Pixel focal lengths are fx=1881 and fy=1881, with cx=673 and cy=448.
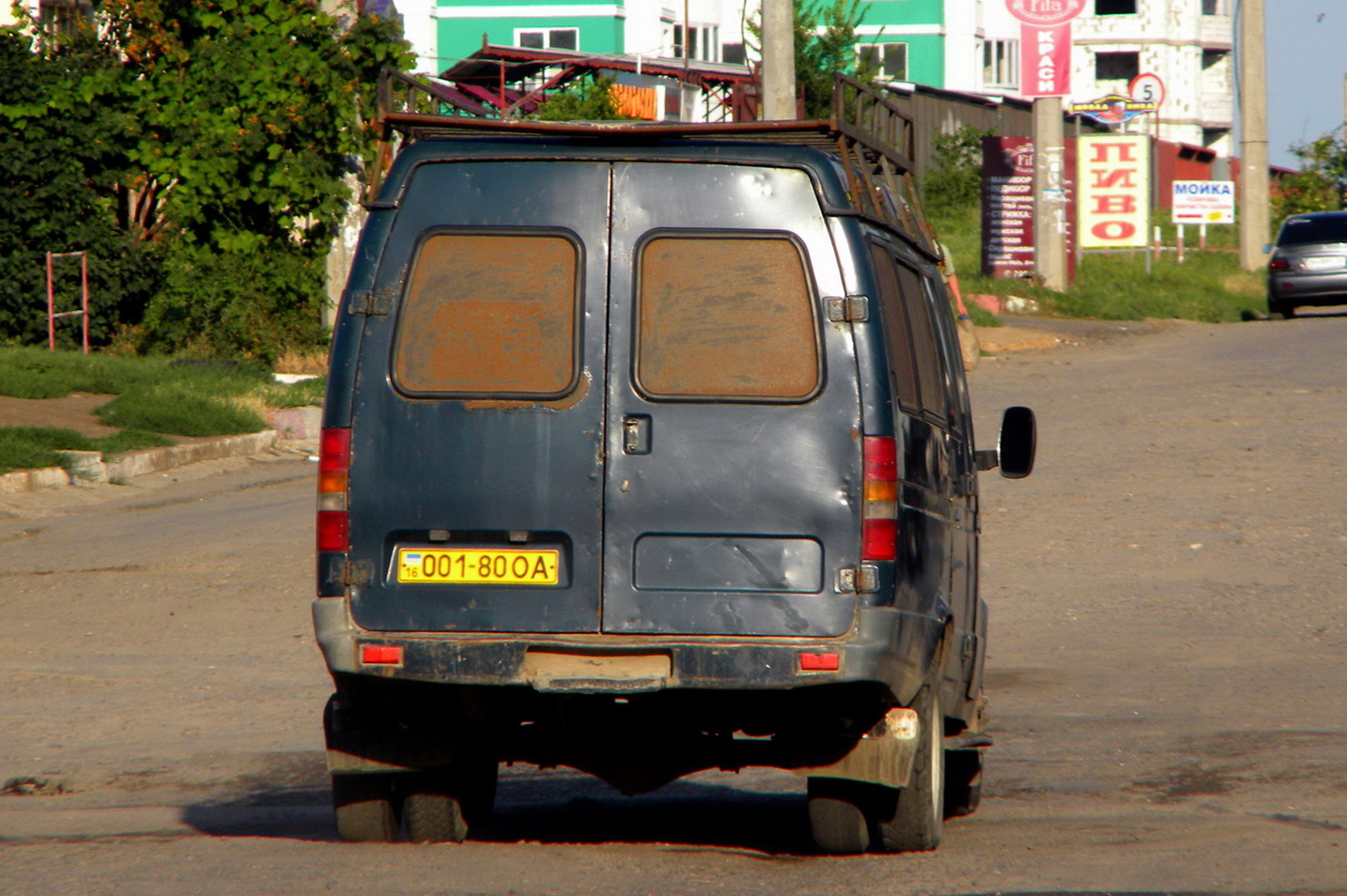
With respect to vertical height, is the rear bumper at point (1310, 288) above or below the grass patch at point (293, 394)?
above

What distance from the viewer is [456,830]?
5.61 meters

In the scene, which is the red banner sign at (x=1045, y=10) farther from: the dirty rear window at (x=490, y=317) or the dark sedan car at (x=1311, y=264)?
the dirty rear window at (x=490, y=317)

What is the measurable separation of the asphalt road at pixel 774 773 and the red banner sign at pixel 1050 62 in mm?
15216

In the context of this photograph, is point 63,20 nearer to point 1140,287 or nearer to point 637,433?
point 1140,287

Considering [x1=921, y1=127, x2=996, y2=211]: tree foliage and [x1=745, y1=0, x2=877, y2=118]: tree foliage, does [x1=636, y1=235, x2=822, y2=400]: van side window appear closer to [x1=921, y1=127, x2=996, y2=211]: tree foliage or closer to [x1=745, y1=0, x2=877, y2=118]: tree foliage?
[x1=745, y1=0, x2=877, y2=118]: tree foliage

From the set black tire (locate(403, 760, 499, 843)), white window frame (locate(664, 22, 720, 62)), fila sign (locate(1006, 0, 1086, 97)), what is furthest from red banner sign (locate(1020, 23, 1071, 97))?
black tire (locate(403, 760, 499, 843))

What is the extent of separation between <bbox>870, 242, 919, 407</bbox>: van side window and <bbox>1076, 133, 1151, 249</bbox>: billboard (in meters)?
27.8

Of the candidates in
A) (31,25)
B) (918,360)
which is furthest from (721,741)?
(31,25)

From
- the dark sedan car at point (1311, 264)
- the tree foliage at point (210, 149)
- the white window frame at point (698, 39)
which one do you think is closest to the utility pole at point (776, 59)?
the tree foliage at point (210, 149)

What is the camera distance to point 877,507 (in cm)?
501

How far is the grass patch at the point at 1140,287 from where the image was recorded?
95.6 ft

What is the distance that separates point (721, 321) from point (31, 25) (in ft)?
60.3

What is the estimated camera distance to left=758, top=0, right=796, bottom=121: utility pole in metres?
19.2

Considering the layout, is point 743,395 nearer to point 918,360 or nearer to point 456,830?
point 918,360
